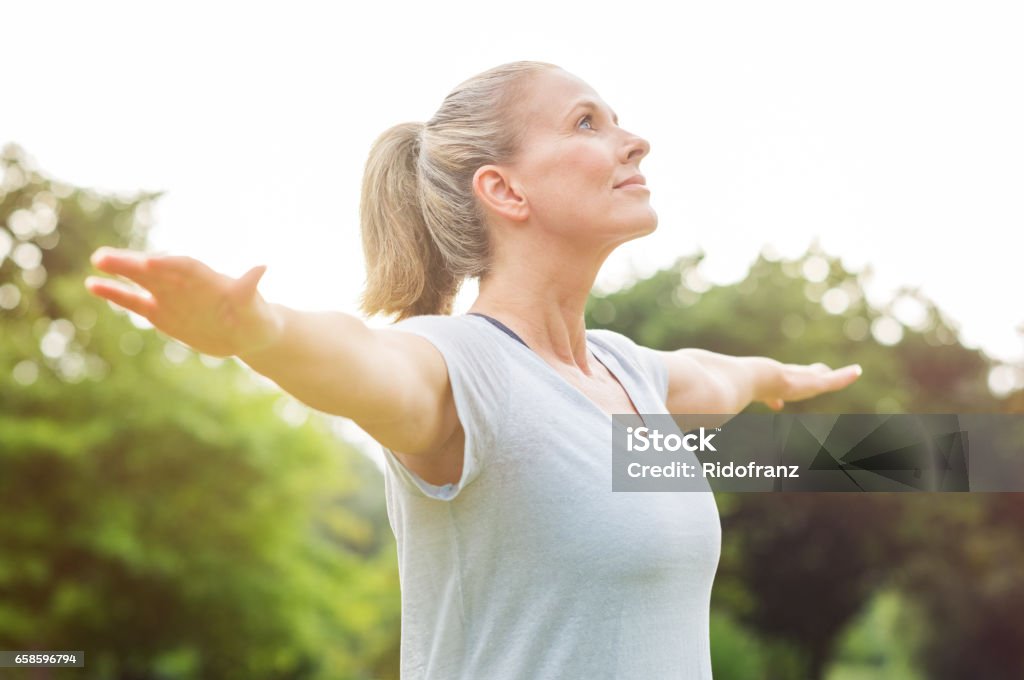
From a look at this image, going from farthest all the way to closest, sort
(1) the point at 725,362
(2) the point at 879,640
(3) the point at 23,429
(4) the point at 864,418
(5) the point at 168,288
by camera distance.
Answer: (2) the point at 879,640 < (3) the point at 23,429 < (4) the point at 864,418 < (1) the point at 725,362 < (5) the point at 168,288

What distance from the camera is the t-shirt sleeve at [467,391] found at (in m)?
1.29

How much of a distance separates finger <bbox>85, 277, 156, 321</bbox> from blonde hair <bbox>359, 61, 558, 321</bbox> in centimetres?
78

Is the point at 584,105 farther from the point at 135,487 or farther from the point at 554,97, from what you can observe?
the point at 135,487

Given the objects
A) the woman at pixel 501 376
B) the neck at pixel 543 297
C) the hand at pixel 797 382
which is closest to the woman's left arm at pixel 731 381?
the hand at pixel 797 382

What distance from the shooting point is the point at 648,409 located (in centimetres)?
173

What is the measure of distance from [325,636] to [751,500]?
26.3ft

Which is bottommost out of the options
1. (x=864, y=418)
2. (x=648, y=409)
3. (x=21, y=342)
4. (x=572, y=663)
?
(x=572, y=663)

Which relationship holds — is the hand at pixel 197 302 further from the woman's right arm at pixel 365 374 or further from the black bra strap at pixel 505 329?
the black bra strap at pixel 505 329

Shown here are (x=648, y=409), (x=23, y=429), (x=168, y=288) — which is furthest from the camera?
(x=23, y=429)

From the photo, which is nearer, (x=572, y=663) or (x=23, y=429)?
(x=572, y=663)

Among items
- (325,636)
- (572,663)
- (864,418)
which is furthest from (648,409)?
(325,636)

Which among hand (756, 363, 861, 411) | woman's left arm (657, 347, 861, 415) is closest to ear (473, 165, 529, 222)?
woman's left arm (657, 347, 861, 415)

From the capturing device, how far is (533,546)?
1.35 m

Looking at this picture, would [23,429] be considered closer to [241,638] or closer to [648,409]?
[241,638]
